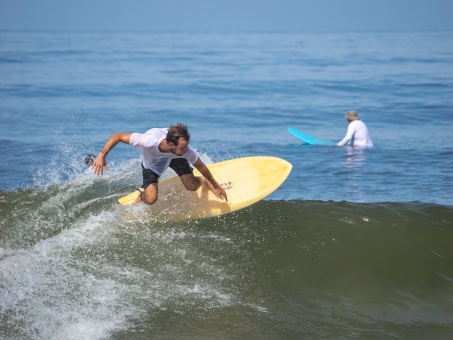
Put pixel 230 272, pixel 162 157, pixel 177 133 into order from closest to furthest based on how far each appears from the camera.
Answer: pixel 177 133 → pixel 230 272 → pixel 162 157

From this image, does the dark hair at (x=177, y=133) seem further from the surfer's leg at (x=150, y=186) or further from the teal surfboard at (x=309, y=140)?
the teal surfboard at (x=309, y=140)

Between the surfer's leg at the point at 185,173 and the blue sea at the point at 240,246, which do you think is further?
the surfer's leg at the point at 185,173

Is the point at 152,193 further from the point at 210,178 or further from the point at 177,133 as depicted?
the point at 177,133

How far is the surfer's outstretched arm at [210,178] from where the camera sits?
755 centimetres

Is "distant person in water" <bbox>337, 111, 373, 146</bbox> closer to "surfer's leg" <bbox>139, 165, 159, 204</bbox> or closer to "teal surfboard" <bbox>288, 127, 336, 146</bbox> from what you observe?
"teal surfboard" <bbox>288, 127, 336, 146</bbox>

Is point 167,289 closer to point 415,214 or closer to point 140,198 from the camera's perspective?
point 140,198

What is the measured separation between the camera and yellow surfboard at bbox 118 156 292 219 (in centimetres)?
830

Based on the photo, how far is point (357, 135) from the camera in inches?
603

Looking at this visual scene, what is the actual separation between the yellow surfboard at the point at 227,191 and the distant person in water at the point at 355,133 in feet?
22.3

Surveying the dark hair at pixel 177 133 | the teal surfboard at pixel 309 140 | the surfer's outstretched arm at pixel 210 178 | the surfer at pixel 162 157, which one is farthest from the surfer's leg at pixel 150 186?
the teal surfboard at pixel 309 140

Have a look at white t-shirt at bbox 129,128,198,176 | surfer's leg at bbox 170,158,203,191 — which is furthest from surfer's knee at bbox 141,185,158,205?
surfer's leg at bbox 170,158,203,191

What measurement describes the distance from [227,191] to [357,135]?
749cm

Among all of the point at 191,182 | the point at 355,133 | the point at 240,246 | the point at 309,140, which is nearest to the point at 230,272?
the point at 240,246

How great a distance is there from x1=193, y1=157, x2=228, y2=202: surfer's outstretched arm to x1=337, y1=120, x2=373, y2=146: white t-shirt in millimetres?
7739
